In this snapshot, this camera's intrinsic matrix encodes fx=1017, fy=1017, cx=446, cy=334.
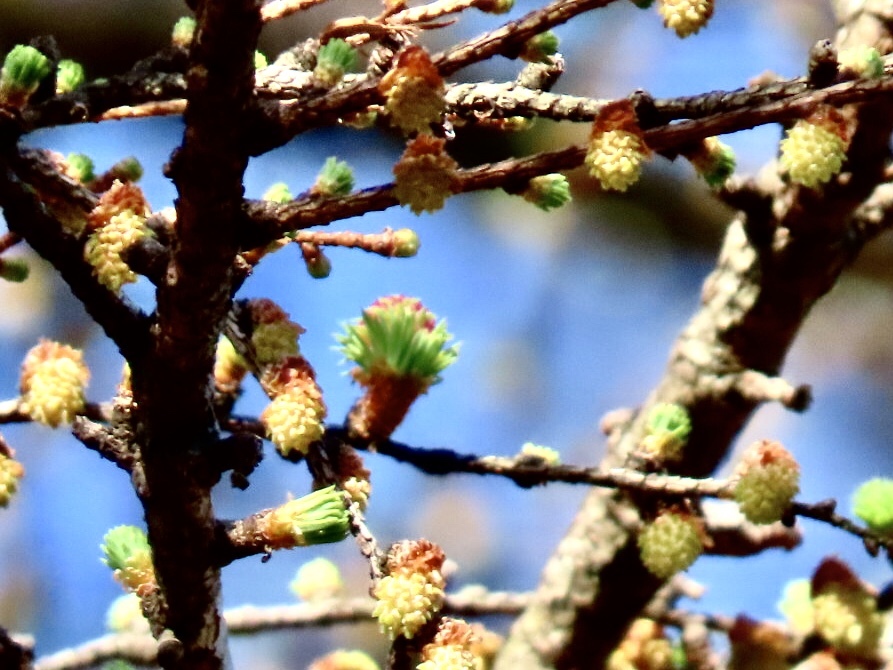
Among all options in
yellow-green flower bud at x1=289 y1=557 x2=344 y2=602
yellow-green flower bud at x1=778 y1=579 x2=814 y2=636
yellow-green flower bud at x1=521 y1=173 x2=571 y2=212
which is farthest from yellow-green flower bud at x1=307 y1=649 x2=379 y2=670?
yellow-green flower bud at x1=521 y1=173 x2=571 y2=212

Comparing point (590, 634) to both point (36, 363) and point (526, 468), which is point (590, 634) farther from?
point (36, 363)

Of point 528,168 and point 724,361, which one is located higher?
point 724,361

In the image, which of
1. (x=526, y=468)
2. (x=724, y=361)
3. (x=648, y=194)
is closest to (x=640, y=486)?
(x=526, y=468)

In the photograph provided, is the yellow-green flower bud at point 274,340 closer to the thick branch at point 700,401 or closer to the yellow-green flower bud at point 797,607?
the thick branch at point 700,401

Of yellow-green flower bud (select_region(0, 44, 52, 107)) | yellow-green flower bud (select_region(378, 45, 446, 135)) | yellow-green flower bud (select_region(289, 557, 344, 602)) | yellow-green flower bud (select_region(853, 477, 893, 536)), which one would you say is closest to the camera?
yellow-green flower bud (select_region(378, 45, 446, 135))

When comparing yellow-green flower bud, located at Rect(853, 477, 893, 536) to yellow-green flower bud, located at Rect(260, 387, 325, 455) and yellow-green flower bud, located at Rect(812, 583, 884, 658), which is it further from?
yellow-green flower bud, located at Rect(260, 387, 325, 455)

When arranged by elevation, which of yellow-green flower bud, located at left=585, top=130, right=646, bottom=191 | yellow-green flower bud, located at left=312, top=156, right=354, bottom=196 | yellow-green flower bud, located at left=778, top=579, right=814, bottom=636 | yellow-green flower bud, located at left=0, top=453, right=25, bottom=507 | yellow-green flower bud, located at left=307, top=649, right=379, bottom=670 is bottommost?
yellow-green flower bud, located at left=0, top=453, right=25, bottom=507

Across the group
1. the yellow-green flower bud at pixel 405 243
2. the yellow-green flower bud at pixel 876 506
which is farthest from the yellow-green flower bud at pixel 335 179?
the yellow-green flower bud at pixel 876 506
